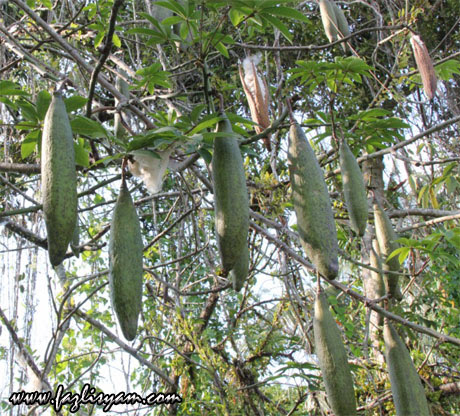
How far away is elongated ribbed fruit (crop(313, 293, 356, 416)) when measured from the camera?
2.96ft

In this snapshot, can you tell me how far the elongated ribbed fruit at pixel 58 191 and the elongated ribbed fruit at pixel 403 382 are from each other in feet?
2.68

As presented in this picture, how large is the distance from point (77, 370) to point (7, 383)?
569 millimetres

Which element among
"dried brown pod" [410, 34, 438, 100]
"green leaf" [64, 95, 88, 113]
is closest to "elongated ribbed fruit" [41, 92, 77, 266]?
"green leaf" [64, 95, 88, 113]

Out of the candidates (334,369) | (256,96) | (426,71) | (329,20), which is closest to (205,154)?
(256,96)

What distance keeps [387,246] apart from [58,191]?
100 cm

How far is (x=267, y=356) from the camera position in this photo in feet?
8.15

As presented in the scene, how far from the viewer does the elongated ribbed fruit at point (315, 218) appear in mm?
799

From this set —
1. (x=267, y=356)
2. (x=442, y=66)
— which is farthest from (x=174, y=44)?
(x=267, y=356)

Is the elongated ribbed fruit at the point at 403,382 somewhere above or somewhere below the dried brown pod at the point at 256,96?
below

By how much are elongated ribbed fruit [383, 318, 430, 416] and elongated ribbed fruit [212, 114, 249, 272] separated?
0.56m

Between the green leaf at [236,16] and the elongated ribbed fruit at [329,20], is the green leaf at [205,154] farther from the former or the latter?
the elongated ribbed fruit at [329,20]

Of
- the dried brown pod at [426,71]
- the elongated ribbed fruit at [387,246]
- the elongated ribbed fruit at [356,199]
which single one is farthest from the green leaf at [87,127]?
the dried brown pod at [426,71]

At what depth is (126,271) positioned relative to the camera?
0.70 meters

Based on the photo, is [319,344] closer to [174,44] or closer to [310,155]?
[310,155]
